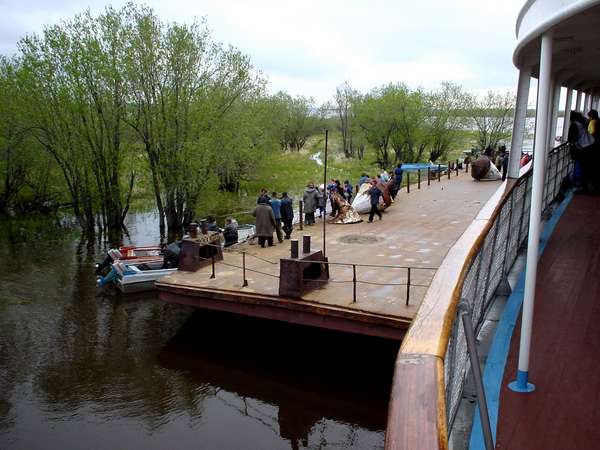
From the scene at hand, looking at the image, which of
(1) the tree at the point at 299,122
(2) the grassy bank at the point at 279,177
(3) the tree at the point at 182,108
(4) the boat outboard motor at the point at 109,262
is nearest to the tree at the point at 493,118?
(2) the grassy bank at the point at 279,177

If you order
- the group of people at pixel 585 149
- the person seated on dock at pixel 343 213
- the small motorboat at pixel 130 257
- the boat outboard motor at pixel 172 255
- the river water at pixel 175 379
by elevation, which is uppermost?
the group of people at pixel 585 149

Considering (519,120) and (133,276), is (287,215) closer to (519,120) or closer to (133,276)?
(133,276)

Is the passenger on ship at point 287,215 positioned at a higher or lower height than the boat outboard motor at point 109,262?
higher

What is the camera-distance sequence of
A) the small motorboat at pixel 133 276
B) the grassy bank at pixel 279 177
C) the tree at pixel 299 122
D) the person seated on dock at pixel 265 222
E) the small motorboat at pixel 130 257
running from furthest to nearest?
the tree at pixel 299 122, the grassy bank at pixel 279 177, the small motorboat at pixel 130 257, the small motorboat at pixel 133 276, the person seated on dock at pixel 265 222

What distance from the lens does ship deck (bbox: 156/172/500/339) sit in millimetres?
8523

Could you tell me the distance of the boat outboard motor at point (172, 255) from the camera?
15156 millimetres

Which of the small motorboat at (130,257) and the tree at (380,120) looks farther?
the tree at (380,120)

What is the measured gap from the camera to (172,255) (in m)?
15.3

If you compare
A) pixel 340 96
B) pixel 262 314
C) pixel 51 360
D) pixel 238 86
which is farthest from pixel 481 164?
pixel 340 96

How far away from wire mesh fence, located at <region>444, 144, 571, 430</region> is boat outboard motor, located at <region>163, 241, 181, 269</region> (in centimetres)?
1054

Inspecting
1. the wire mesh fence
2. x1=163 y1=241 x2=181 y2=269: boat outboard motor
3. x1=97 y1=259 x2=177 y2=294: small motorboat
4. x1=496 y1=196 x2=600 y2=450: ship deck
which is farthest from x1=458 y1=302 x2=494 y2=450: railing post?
x1=97 y1=259 x2=177 y2=294: small motorboat

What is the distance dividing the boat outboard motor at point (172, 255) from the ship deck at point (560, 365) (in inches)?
437

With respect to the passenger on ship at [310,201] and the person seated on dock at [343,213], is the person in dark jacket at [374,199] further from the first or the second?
the passenger on ship at [310,201]

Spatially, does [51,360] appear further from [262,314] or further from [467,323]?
[467,323]
